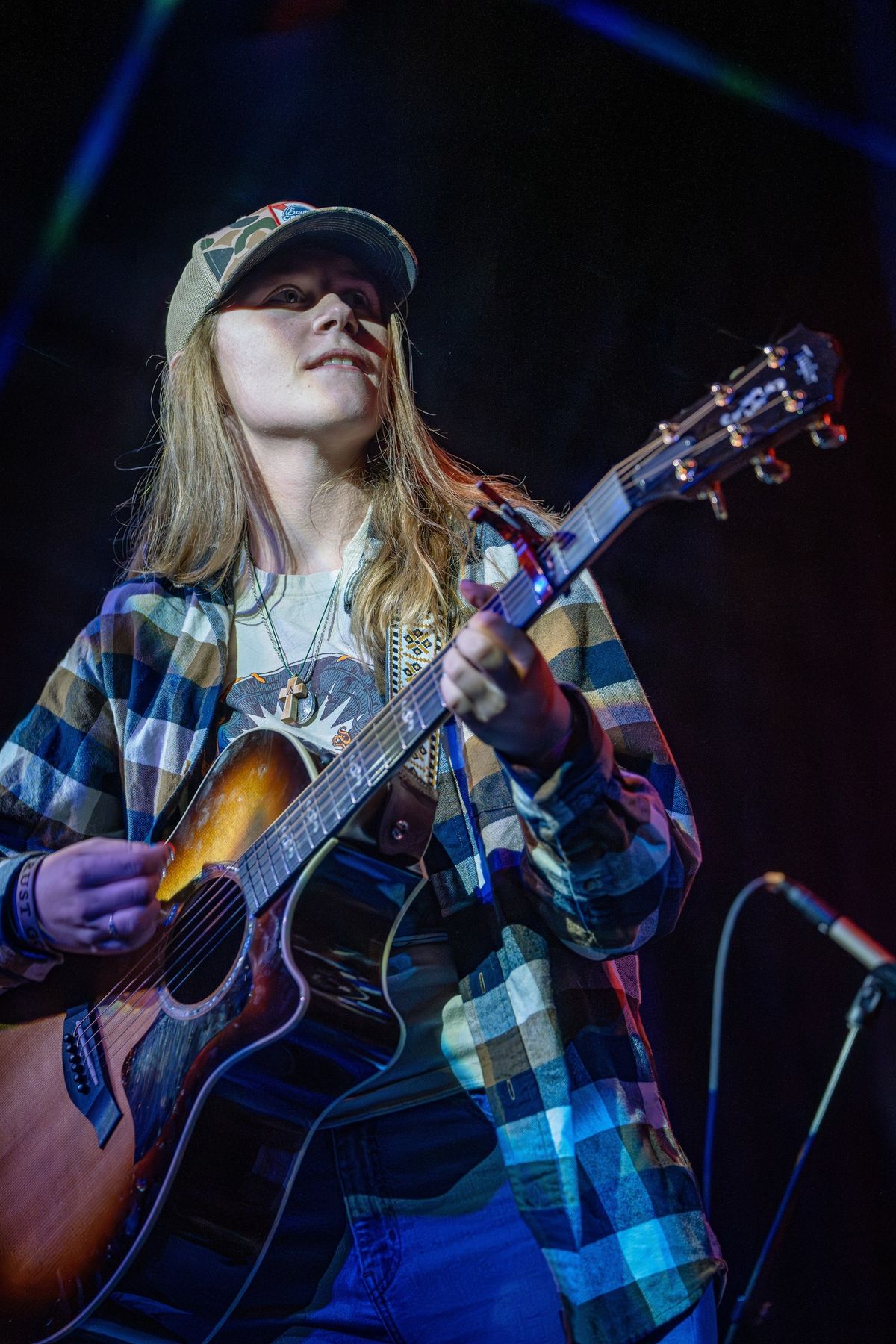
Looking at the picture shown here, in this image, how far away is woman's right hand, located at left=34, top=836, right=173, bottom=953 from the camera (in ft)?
5.48

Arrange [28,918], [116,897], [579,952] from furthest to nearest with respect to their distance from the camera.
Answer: [28,918] → [116,897] → [579,952]

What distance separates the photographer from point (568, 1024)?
5.01ft

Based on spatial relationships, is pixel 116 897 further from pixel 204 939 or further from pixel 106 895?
pixel 204 939

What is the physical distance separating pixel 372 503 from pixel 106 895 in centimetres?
106

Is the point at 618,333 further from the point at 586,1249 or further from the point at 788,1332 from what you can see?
the point at 788,1332

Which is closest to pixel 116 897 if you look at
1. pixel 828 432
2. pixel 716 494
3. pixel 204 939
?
pixel 204 939

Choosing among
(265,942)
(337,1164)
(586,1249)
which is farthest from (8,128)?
(586,1249)

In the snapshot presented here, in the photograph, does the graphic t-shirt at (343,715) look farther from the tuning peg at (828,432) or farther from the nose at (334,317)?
the tuning peg at (828,432)

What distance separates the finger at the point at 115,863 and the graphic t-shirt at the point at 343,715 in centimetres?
30

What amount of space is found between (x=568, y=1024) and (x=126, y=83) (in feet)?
9.64

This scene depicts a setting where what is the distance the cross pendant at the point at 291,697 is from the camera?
195 centimetres

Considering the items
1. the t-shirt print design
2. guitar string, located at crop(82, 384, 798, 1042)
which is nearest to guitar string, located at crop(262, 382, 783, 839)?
guitar string, located at crop(82, 384, 798, 1042)

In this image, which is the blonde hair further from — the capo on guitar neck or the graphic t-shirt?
the capo on guitar neck

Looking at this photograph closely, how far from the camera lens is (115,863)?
1672 millimetres
